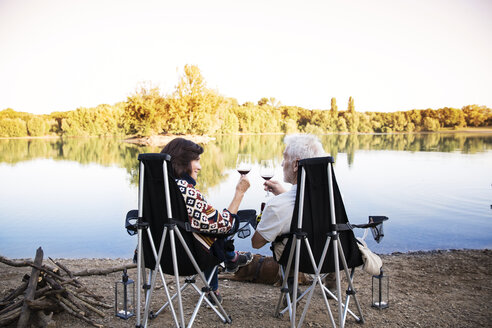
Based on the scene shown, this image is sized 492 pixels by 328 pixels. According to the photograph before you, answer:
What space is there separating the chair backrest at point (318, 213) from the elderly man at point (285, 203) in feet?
0.27

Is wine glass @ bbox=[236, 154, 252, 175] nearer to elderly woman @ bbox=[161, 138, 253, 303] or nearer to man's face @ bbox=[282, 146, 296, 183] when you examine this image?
elderly woman @ bbox=[161, 138, 253, 303]

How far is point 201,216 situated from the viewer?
8.07ft

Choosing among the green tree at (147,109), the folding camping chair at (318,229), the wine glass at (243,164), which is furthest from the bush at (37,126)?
the folding camping chair at (318,229)

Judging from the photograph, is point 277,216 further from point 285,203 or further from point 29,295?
point 29,295

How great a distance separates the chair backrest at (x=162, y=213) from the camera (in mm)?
2324

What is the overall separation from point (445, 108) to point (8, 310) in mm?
49322

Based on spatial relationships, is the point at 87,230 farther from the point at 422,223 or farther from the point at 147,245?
the point at 422,223

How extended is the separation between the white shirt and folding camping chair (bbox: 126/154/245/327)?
432mm

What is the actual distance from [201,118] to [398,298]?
32932mm

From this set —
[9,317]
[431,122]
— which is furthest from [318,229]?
[431,122]

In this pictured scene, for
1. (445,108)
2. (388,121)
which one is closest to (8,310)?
(445,108)

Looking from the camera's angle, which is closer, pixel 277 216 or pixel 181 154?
pixel 277 216

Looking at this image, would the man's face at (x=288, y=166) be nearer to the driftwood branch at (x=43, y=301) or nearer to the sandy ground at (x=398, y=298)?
the sandy ground at (x=398, y=298)

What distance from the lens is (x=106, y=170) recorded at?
22219 millimetres
